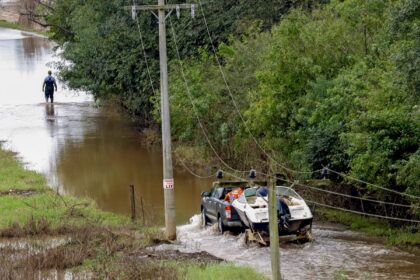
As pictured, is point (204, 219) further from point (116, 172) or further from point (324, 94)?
point (116, 172)

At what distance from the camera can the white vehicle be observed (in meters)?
20.8

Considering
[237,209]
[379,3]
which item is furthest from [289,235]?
[379,3]

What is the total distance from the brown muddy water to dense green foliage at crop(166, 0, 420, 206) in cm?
198

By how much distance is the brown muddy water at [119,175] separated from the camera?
19.6m

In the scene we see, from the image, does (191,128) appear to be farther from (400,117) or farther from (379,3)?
(400,117)

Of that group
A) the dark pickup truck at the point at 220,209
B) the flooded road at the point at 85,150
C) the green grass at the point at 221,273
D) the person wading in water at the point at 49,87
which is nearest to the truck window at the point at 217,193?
the dark pickup truck at the point at 220,209

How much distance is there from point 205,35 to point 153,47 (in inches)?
112

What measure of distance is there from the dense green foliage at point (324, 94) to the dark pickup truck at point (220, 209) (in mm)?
2439

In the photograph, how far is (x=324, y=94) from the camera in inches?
987

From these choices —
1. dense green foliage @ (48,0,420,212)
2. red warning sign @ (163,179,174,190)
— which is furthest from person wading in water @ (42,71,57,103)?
red warning sign @ (163,179,174,190)

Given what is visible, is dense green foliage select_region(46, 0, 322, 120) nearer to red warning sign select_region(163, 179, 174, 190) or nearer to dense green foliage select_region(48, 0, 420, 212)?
dense green foliage select_region(48, 0, 420, 212)

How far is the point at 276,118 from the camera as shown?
2661 centimetres

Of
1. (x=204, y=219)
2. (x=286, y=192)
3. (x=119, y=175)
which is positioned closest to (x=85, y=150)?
(x=119, y=175)

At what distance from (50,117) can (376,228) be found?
1182 inches
